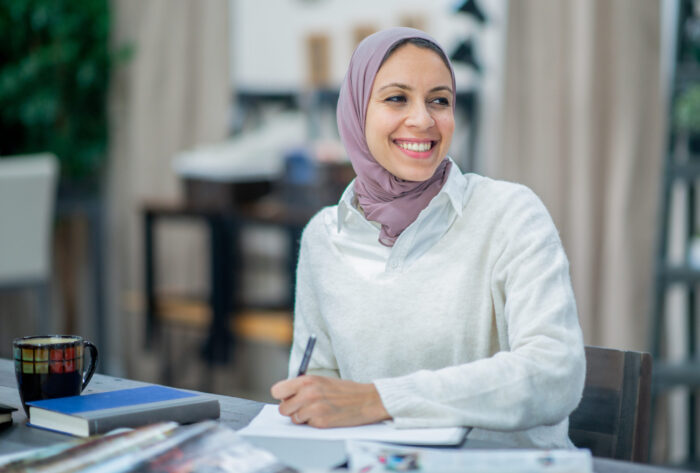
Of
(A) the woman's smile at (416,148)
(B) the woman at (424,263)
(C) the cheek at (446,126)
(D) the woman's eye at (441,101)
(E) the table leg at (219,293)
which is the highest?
(D) the woman's eye at (441,101)

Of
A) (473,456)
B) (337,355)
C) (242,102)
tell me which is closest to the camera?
(473,456)

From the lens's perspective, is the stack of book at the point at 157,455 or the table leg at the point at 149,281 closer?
the stack of book at the point at 157,455

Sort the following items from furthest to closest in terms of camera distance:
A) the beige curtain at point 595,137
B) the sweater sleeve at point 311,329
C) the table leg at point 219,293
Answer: the table leg at point 219,293, the beige curtain at point 595,137, the sweater sleeve at point 311,329

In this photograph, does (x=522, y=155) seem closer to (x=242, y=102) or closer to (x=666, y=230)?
(x=666, y=230)

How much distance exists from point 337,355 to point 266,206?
81.6 inches

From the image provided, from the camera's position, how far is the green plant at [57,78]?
387 cm

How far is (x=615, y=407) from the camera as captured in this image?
3.85ft

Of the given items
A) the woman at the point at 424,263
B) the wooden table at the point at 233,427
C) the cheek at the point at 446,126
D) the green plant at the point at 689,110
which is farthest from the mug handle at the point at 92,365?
the green plant at the point at 689,110

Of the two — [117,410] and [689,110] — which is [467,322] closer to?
[117,410]

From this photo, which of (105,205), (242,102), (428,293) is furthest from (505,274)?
(105,205)

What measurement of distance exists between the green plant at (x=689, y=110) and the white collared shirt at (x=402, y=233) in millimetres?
1438

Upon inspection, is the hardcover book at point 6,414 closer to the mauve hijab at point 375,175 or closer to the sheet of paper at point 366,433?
the sheet of paper at point 366,433

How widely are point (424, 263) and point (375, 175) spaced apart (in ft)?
0.45

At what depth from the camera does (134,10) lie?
4.09 m
